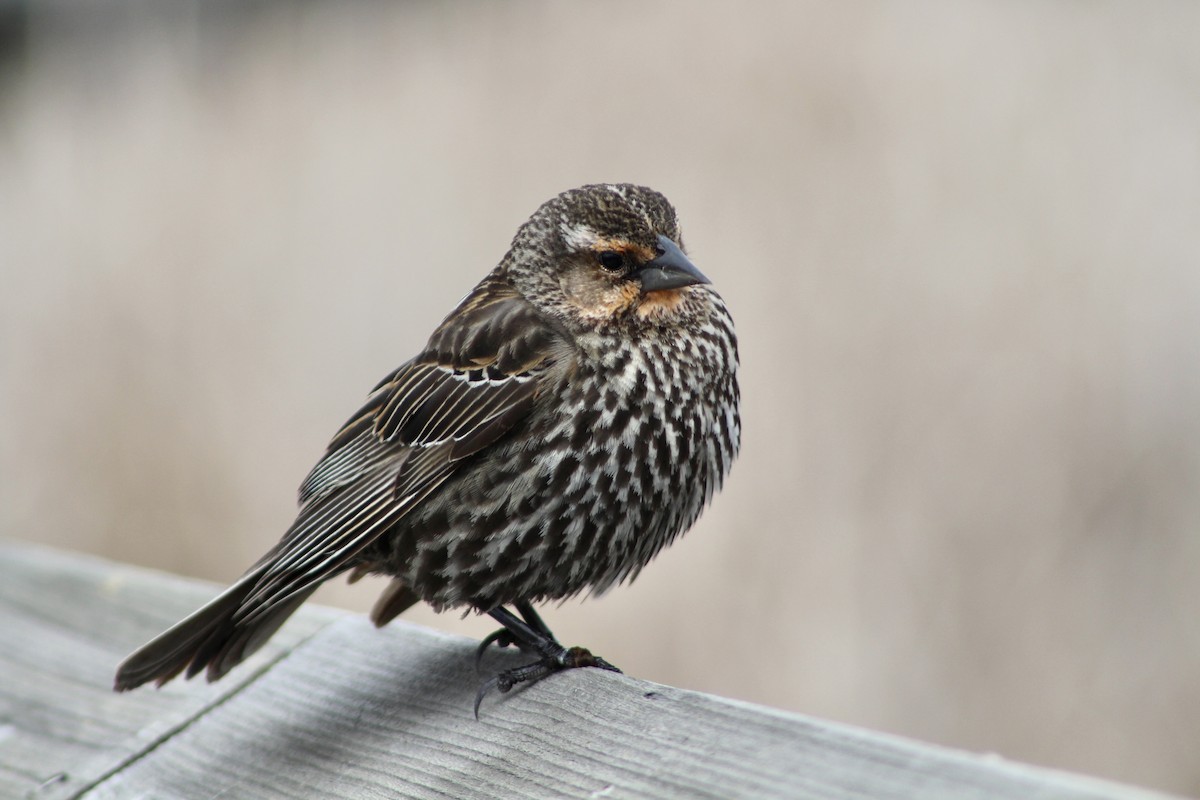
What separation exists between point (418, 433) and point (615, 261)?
0.53 meters

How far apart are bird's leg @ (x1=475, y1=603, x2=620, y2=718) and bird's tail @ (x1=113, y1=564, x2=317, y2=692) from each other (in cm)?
37

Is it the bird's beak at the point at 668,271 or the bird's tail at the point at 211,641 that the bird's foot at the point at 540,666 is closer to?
the bird's tail at the point at 211,641

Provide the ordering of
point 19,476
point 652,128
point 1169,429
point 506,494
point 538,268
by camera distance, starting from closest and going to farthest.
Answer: point 506,494 → point 538,268 → point 1169,429 → point 652,128 → point 19,476

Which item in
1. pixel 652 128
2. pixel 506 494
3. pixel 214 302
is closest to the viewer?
pixel 506 494

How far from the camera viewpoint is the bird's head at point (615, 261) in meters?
2.92

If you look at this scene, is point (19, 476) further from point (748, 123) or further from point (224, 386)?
point (748, 123)

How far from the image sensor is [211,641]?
256cm

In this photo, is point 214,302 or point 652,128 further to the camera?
point 214,302

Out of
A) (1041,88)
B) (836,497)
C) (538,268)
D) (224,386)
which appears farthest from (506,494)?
(224,386)

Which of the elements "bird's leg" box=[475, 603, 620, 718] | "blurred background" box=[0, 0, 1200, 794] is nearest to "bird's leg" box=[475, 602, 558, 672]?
"bird's leg" box=[475, 603, 620, 718]

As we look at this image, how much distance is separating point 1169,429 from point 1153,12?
1.29m

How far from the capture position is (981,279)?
4.69 m

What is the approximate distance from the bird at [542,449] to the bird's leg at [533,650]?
0.01 meters

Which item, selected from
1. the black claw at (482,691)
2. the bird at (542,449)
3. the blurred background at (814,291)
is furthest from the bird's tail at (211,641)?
the blurred background at (814,291)
